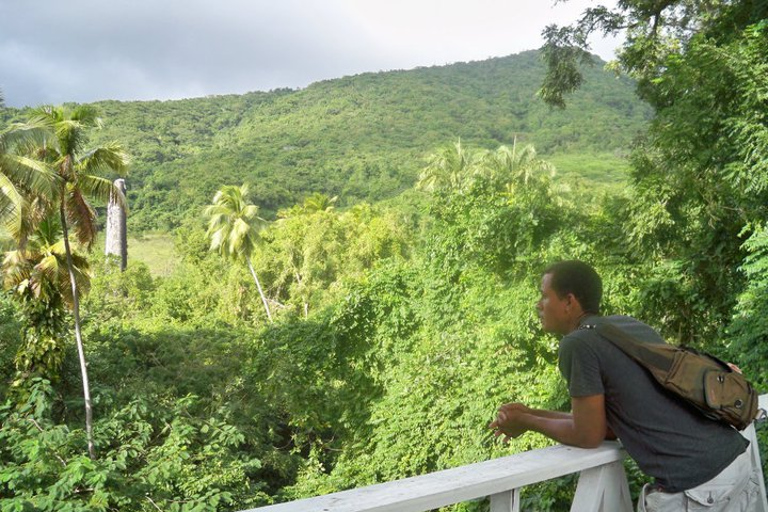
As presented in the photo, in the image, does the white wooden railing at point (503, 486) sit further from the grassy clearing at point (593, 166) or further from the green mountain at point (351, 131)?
the green mountain at point (351, 131)

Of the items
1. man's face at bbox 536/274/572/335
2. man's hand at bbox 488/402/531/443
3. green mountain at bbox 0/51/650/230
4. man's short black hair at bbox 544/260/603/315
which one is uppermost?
green mountain at bbox 0/51/650/230

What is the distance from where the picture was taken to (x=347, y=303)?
49.9 feet

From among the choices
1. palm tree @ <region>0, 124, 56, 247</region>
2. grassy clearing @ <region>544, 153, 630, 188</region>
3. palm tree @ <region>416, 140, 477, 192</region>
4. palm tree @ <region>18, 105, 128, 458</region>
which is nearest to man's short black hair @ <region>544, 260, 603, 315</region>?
palm tree @ <region>0, 124, 56, 247</region>

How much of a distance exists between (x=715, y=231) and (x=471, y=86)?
313 ft

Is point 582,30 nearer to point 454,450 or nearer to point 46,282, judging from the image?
point 454,450

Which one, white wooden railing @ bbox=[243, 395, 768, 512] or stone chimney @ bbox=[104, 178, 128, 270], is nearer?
white wooden railing @ bbox=[243, 395, 768, 512]

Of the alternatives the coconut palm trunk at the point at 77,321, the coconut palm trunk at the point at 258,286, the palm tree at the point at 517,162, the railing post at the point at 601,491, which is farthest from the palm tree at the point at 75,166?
the palm tree at the point at 517,162

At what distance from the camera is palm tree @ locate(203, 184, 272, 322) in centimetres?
3462

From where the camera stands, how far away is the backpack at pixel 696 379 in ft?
5.83

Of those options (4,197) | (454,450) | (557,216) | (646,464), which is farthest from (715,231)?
(4,197)

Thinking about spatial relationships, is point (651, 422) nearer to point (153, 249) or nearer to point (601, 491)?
point (601, 491)

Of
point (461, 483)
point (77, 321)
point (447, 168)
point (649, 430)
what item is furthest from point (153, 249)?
point (461, 483)

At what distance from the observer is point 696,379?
178cm

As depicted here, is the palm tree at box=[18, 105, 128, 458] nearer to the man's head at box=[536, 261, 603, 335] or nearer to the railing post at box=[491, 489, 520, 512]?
the man's head at box=[536, 261, 603, 335]
